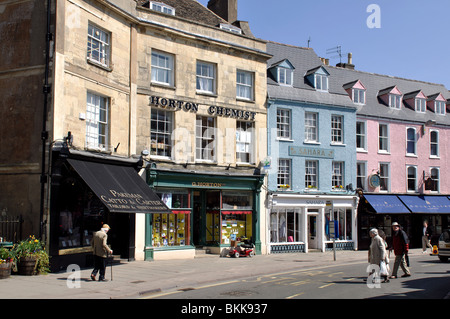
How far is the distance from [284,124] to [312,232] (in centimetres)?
668

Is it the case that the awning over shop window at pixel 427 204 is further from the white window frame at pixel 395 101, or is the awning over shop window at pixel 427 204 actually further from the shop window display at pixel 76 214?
the shop window display at pixel 76 214

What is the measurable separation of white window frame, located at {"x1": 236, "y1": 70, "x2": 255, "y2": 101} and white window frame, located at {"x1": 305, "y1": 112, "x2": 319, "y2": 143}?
14.6 ft

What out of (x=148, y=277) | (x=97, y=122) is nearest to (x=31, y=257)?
(x=148, y=277)

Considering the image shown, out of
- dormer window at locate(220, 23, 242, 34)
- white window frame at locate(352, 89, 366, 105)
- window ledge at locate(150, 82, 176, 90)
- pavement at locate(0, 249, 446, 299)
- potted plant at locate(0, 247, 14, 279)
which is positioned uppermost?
dormer window at locate(220, 23, 242, 34)

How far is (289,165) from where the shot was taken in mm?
27906

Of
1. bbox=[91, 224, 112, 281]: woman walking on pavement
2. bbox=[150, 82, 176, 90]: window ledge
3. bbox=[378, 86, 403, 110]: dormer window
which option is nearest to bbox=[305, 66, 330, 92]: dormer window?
bbox=[378, 86, 403, 110]: dormer window

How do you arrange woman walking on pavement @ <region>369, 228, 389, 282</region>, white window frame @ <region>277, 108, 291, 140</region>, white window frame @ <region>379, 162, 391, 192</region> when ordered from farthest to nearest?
white window frame @ <region>379, 162, 391, 192</region>
white window frame @ <region>277, 108, 291, 140</region>
woman walking on pavement @ <region>369, 228, 389, 282</region>

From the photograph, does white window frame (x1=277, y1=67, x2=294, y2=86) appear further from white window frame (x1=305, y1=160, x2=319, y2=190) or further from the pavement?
the pavement

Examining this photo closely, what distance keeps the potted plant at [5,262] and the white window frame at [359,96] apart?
23916 millimetres

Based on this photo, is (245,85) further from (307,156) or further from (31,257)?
(31,257)

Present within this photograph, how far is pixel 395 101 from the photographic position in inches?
1350

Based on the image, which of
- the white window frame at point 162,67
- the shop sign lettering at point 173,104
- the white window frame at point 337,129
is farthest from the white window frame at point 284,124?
the white window frame at point 162,67

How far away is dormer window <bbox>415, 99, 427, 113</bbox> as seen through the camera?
3553 cm

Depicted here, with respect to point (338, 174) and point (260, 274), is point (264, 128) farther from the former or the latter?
point (260, 274)
